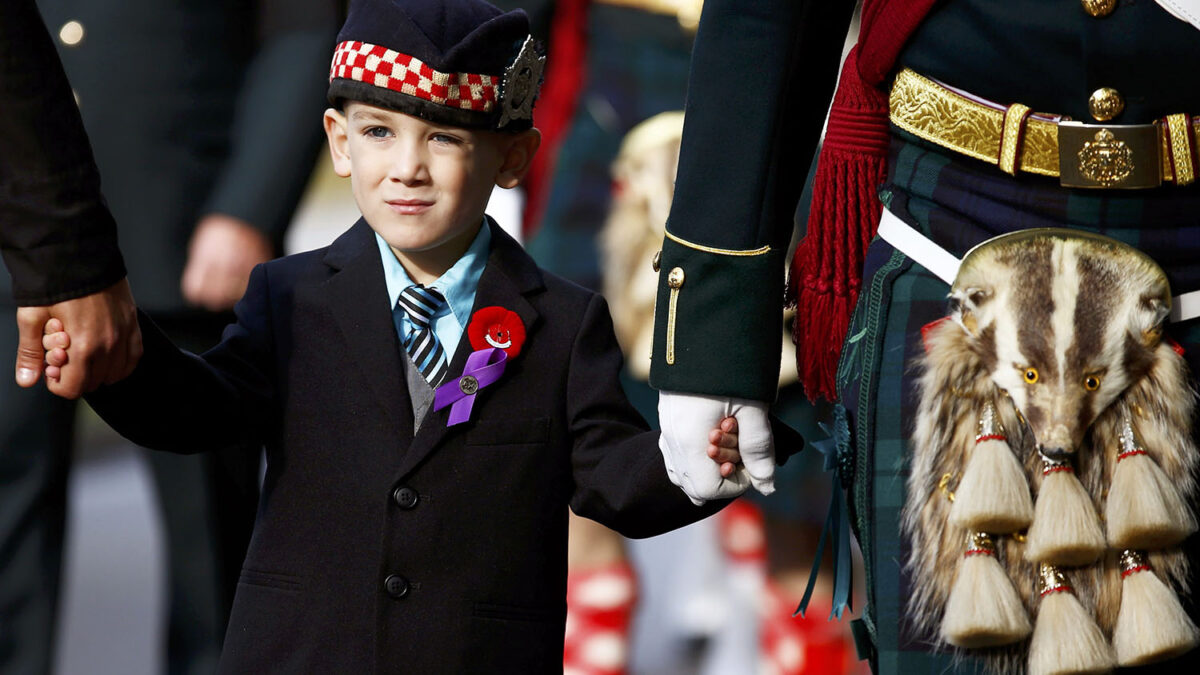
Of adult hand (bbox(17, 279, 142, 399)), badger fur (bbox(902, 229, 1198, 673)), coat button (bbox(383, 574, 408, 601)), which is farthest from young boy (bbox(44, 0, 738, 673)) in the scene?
badger fur (bbox(902, 229, 1198, 673))

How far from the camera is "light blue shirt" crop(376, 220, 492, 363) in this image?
2.30 meters

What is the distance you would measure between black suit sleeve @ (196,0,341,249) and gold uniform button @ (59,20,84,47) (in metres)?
0.28

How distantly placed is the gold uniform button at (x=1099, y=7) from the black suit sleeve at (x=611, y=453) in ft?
2.05

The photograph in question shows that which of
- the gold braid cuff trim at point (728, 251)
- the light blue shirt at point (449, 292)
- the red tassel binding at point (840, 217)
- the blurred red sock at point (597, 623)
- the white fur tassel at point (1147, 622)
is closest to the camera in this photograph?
the white fur tassel at point (1147, 622)

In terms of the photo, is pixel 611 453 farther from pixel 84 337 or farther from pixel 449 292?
pixel 84 337

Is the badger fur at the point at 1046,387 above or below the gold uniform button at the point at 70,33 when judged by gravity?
below

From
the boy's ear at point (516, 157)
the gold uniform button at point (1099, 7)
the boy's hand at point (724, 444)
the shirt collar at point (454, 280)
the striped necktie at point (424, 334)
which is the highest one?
the gold uniform button at point (1099, 7)

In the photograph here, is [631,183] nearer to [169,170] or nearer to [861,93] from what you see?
[169,170]

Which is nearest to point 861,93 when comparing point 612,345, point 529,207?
point 612,345

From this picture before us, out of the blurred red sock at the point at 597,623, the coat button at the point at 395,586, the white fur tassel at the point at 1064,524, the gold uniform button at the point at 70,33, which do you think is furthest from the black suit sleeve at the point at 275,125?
the white fur tassel at the point at 1064,524

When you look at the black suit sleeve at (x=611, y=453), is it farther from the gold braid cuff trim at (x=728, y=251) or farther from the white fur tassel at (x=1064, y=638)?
the white fur tassel at (x=1064, y=638)

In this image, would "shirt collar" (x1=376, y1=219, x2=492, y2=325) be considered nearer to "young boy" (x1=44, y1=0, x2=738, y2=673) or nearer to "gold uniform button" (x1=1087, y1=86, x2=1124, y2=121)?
"young boy" (x1=44, y1=0, x2=738, y2=673)

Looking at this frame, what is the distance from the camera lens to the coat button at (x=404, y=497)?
7.25 ft

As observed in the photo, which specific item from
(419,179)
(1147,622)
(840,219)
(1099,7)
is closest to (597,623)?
(419,179)
